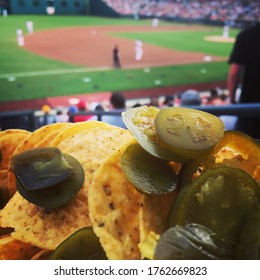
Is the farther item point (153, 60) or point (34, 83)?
point (153, 60)

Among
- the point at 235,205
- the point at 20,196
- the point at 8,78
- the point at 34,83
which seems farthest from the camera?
the point at 34,83

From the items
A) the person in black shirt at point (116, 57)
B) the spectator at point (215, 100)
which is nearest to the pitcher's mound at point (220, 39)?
the spectator at point (215, 100)

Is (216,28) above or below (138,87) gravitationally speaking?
above

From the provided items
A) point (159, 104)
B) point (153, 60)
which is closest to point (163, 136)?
point (159, 104)

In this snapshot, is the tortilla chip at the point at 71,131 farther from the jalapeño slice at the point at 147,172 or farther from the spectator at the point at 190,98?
the spectator at the point at 190,98

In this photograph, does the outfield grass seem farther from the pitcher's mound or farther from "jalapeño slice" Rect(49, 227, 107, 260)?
"jalapeño slice" Rect(49, 227, 107, 260)

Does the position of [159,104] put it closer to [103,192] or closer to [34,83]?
[34,83]

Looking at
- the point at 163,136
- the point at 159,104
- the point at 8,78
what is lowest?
the point at 159,104
